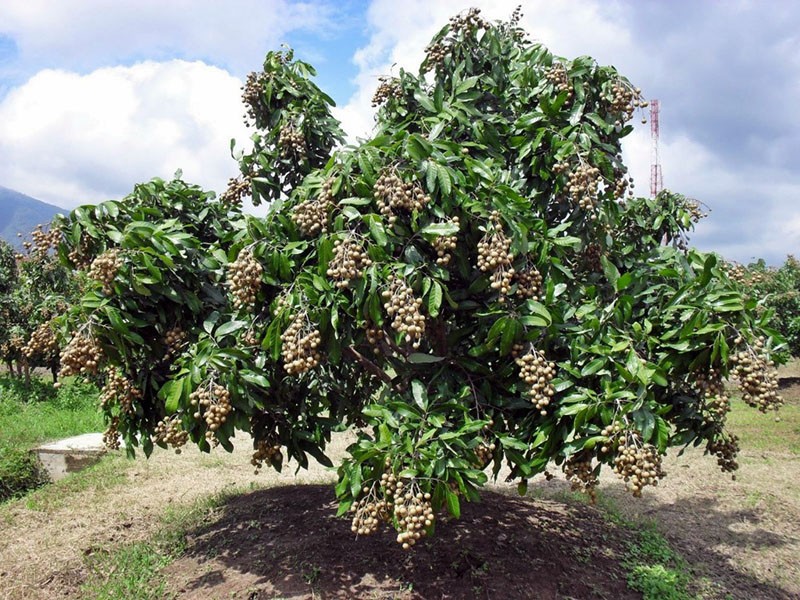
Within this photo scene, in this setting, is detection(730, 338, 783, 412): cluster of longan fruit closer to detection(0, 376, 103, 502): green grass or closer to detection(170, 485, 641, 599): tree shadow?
detection(170, 485, 641, 599): tree shadow

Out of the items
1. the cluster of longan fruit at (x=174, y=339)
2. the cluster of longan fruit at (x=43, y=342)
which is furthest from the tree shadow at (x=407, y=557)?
the cluster of longan fruit at (x=43, y=342)

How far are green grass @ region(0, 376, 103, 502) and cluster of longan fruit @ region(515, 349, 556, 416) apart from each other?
5.96 m

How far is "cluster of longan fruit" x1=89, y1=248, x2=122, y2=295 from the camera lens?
309 cm

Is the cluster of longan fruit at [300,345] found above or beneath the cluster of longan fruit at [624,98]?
beneath

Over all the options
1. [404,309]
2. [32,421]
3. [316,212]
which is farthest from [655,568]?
[32,421]

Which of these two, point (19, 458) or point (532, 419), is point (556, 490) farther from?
point (19, 458)

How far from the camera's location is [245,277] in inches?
121

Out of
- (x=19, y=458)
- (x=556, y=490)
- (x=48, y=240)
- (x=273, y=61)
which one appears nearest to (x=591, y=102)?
(x=273, y=61)

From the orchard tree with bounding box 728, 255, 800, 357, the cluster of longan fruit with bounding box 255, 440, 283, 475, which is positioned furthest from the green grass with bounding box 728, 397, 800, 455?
the cluster of longan fruit with bounding box 255, 440, 283, 475

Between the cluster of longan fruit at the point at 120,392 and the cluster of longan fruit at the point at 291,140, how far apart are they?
1792 millimetres

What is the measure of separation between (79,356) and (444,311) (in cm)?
192

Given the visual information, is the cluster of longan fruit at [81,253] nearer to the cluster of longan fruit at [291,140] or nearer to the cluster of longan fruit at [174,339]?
the cluster of longan fruit at [174,339]

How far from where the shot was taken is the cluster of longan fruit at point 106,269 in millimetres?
3086

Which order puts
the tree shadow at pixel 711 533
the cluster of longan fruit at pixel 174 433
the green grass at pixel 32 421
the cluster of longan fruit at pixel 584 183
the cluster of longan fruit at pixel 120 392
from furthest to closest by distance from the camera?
the green grass at pixel 32 421 → the tree shadow at pixel 711 533 → the cluster of longan fruit at pixel 120 392 → the cluster of longan fruit at pixel 174 433 → the cluster of longan fruit at pixel 584 183
